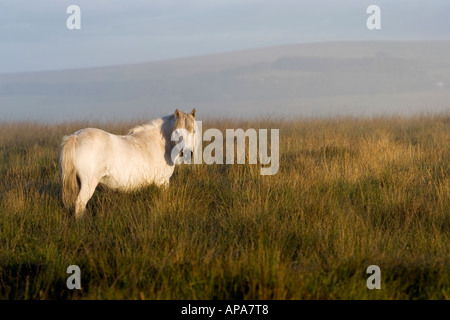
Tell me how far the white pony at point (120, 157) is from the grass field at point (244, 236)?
8.8 inches

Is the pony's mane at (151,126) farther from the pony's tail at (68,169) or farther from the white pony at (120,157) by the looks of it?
the pony's tail at (68,169)

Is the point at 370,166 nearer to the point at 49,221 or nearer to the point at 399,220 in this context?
the point at 399,220

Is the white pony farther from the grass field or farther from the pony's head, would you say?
the grass field

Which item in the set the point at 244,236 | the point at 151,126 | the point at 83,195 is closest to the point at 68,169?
the point at 83,195

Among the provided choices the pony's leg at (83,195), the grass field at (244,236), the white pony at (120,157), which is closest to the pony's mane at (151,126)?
the white pony at (120,157)

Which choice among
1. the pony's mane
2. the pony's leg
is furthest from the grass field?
the pony's mane

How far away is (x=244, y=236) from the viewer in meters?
4.85

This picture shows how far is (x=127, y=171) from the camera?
610cm

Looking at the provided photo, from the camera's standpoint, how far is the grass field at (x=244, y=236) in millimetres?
3598

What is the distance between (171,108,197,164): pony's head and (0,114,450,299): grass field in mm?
520

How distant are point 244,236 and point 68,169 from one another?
2.18 m

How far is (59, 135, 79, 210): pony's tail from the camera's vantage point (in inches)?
219

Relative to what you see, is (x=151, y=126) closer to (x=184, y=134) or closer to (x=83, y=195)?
(x=184, y=134)
